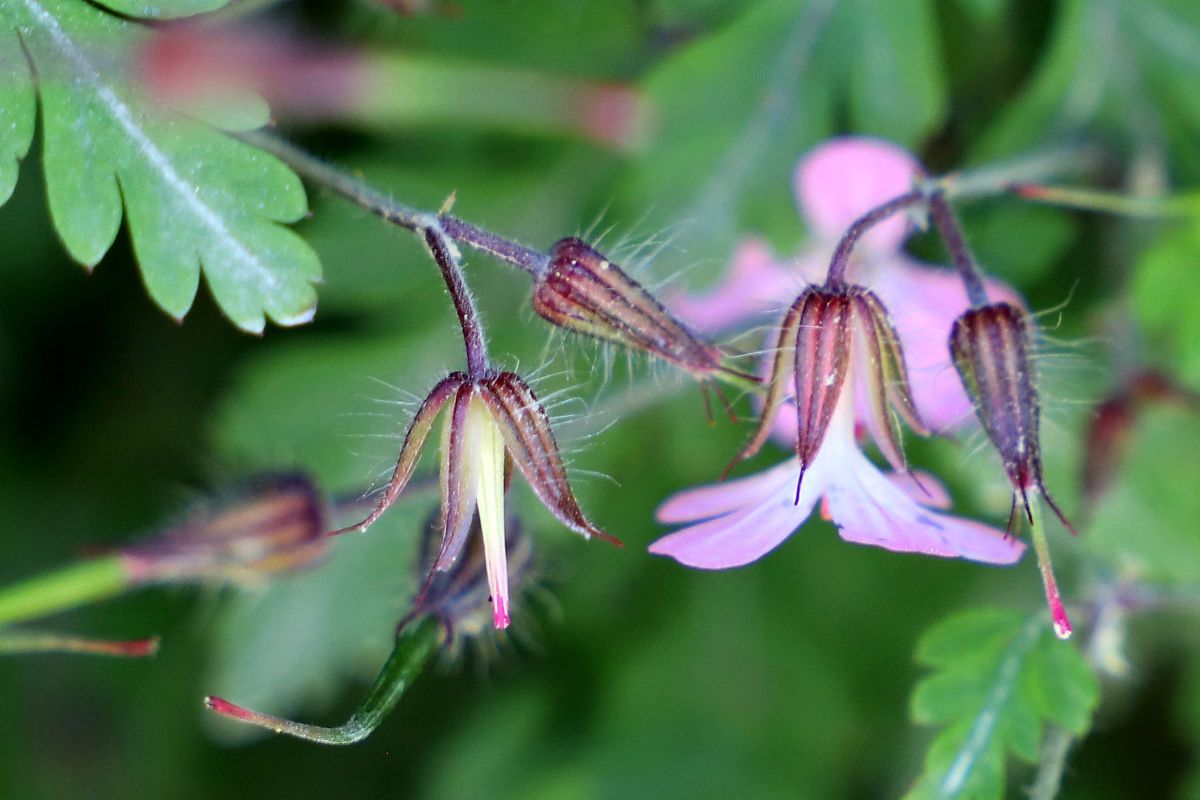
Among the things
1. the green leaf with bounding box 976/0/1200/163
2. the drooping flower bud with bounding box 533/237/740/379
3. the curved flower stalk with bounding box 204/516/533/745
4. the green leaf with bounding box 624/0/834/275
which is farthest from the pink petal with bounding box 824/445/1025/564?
the green leaf with bounding box 976/0/1200/163

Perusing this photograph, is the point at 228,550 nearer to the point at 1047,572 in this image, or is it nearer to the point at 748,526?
the point at 748,526

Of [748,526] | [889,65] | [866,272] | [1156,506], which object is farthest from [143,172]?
[1156,506]

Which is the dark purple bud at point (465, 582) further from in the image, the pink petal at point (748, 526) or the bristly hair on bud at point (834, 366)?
the bristly hair on bud at point (834, 366)

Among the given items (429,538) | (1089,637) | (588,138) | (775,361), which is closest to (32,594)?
(429,538)

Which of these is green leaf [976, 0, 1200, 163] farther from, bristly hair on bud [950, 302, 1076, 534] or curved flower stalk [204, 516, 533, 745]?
curved flower stalk [204, 516, 533, 745]

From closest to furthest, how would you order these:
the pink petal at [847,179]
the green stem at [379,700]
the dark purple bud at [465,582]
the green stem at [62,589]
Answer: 1. the green stem at [379,700]
2. the dark purple bud at [465,582]
3. the green stem at [62,589]
4. the pink petal at [847,179]

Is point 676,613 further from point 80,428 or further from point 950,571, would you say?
point 80,428

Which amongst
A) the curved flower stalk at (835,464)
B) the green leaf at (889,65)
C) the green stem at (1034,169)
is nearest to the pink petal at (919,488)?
the curved flower stalk at (835,464)

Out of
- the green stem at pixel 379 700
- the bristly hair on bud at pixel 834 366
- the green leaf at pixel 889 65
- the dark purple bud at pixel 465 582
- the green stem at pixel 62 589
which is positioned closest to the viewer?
the green stem at pixel 379 700
